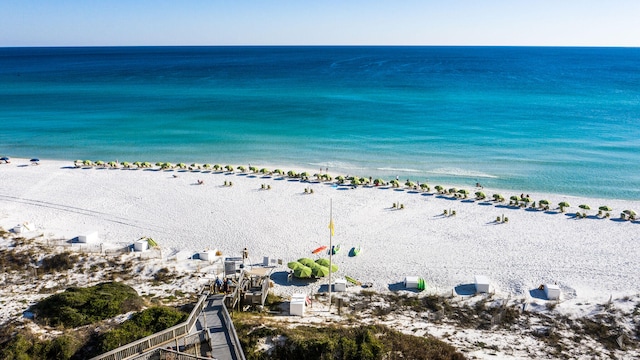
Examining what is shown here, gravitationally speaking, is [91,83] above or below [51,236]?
above

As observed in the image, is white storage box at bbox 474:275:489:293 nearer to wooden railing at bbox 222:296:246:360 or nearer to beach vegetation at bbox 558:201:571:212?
wooden railing at bbox 222:296:246:360

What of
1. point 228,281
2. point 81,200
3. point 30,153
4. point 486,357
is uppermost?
point 30,153

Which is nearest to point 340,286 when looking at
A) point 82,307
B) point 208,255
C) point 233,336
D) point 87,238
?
point 208,255

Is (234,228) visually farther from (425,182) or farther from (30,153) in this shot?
(30,153)

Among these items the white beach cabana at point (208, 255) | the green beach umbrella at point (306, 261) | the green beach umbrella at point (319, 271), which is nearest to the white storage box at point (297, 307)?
the green beach umbrella at point (319, 271)

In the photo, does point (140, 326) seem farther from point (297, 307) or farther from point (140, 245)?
point (140, 245)

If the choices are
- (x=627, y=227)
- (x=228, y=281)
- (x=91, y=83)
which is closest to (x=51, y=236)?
(x=228, y=281)

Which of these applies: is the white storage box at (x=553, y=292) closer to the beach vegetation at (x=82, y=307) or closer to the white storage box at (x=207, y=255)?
the white storage box at (x=207, y=255)
